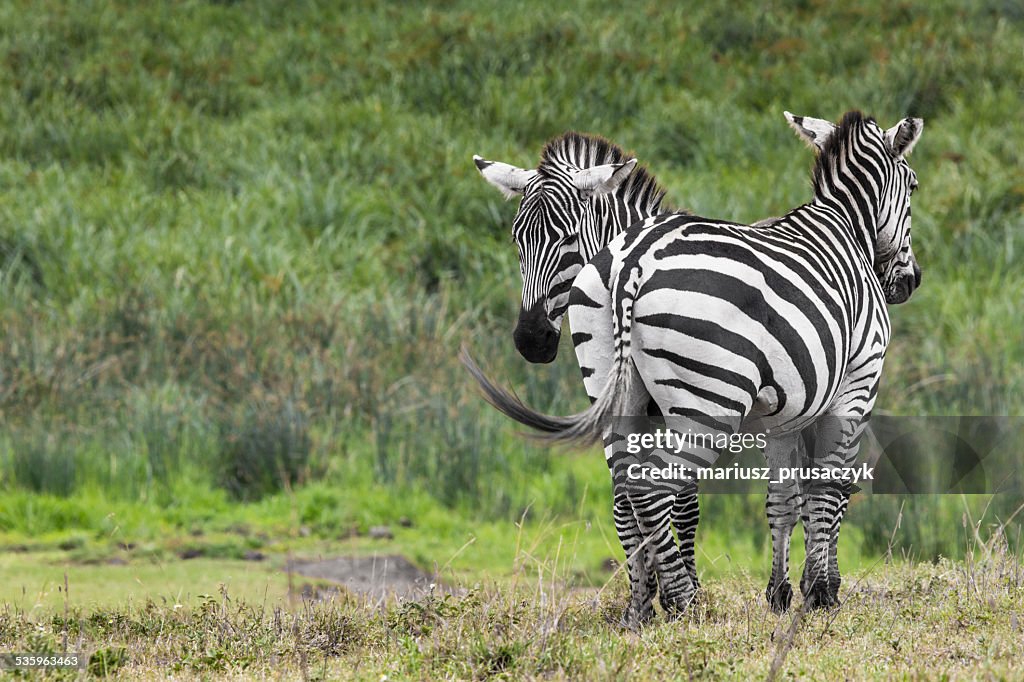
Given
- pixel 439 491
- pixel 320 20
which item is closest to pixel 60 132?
pixel 320 20

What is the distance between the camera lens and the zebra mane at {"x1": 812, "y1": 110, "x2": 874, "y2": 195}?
4.50 metres

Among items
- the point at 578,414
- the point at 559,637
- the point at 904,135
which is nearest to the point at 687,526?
the point at 559,637

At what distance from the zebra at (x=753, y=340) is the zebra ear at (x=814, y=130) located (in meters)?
0.08

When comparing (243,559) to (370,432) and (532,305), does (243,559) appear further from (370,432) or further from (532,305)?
(532,305)

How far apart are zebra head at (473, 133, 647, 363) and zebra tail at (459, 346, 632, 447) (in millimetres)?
223

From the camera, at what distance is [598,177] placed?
4.16 meters

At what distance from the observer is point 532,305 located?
4125mm

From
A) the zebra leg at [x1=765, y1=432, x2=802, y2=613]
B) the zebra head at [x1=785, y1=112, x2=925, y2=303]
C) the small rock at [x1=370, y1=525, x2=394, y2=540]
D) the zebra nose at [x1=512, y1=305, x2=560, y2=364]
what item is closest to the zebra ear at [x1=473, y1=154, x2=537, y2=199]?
the zebra nose at [x1=512, y1=305, x2=560, y2=364]

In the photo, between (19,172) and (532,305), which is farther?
(19,172)

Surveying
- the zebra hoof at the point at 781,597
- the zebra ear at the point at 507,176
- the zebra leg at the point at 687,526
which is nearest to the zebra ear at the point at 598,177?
the zebra ear at the point at 507,176

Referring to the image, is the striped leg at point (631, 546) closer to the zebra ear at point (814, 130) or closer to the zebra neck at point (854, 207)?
the zebra neck at point (854, 207)

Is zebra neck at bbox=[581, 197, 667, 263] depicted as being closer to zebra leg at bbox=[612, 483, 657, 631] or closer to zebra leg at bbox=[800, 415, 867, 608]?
zebra leg at bbox=[612, 483, 657, 631]

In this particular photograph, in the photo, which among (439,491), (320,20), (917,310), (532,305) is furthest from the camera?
(320,20)

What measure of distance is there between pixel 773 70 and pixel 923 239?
16.3 ft
